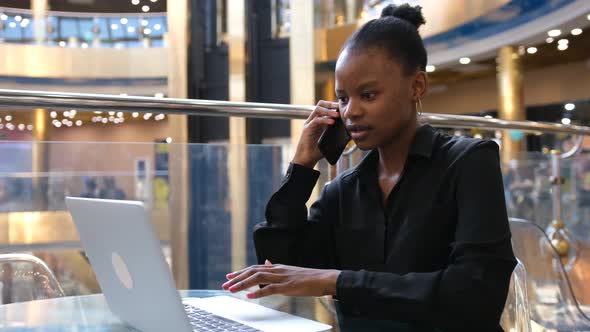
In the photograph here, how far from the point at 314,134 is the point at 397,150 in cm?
25

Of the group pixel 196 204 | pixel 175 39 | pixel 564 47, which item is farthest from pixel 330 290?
pixel 564 47

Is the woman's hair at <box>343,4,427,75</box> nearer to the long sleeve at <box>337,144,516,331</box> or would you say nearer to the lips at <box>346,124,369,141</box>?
the lips at <box>346,124,369,141</box>

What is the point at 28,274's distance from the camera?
1.90 m

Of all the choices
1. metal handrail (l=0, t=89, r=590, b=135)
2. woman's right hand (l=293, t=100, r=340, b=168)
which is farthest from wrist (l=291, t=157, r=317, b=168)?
metal handrail (l=0, t=89, r=590, b=135)

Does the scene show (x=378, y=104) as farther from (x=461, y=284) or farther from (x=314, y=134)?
(x=461, y=284)

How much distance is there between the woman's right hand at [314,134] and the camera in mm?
1479

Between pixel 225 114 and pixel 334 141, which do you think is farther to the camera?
pixel 225 114

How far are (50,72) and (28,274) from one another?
11.1 m

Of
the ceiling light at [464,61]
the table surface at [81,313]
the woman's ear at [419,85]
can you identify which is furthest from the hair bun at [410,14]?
the ceiling light at [464,61]

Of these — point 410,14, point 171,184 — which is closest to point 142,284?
point 410,14

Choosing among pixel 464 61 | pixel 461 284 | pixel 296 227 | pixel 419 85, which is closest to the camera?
pixel 461 284

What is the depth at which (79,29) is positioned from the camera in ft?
39.4

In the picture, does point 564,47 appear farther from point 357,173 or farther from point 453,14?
point 357,173

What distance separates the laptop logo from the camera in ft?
3.18
